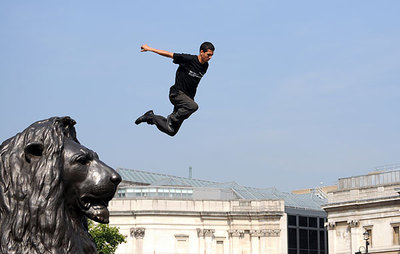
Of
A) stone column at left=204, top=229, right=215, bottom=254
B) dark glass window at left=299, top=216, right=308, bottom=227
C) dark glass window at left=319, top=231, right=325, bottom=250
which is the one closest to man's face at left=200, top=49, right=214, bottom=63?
stone column at left=204, top=229, right=215, bottom=254

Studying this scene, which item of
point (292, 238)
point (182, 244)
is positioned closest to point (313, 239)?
point (292, 238)

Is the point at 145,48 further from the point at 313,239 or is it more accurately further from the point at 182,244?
the point at 313,239

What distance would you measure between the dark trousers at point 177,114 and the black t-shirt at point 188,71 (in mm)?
129

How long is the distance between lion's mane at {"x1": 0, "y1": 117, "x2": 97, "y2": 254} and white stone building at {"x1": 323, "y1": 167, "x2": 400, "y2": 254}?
3437 inches

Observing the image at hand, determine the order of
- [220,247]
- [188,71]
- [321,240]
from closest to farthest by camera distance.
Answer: [188,71] → [220,247] → [321,240]

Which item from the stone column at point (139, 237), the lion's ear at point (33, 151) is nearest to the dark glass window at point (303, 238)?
the stone column at point (139, 237)

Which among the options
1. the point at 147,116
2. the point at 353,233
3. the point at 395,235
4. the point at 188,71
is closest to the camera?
the point at 188,71

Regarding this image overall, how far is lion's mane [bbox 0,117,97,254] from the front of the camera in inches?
308

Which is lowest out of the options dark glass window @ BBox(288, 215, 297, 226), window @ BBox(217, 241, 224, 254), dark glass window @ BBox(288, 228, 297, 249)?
window @ BBox(217, 241, 224, 254)

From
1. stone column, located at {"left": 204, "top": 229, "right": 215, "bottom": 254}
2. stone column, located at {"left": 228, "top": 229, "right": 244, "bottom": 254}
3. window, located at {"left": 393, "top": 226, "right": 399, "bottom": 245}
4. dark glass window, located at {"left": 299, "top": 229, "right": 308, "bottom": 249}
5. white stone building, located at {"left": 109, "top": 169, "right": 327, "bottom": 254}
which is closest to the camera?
window, located at {"left": 393, "top": 226, "right": 399, "bottom": 245}

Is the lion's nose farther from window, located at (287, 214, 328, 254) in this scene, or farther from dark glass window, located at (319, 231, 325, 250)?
dark glass window, located at (319, 231, 325, 250)

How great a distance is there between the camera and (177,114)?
1290 cm

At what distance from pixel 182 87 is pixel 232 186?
111403 mm

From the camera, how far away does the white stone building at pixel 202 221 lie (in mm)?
111188
